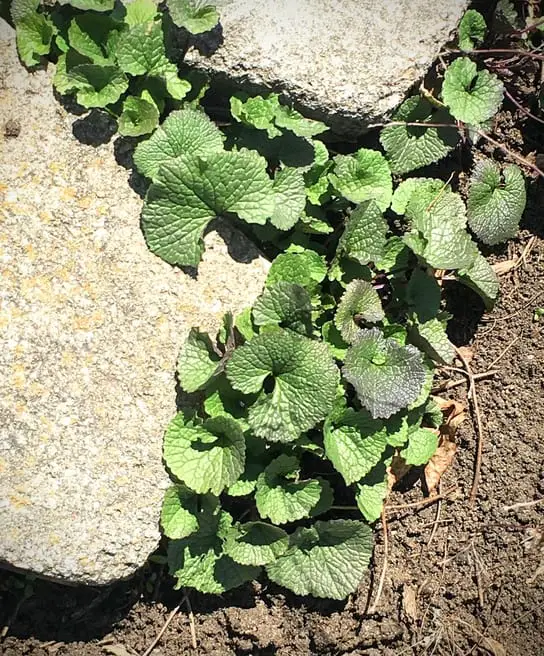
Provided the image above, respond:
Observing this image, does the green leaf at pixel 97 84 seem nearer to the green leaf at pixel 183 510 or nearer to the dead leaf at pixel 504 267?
the green leaf at pixel 183 510

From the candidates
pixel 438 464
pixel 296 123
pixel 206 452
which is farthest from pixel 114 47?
pixel 438 464

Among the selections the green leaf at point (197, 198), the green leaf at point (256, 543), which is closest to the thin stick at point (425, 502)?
the green leaf at point (256, 543)

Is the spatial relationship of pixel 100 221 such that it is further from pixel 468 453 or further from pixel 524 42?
pixel 524 42

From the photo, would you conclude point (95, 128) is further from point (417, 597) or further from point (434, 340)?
point (417, 597)

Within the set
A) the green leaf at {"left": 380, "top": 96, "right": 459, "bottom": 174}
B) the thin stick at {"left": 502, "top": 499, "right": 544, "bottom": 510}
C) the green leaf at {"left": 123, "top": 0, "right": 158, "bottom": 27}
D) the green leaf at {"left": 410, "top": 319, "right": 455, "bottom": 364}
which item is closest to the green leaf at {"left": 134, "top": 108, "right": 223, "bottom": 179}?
the green leaf at {"left": 123, "top": 0, "right": 158, "bottom": 27}

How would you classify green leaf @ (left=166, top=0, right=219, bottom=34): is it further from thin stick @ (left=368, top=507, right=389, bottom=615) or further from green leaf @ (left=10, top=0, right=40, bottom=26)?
thin stick @ (left=368, top=507, right=389, bottom=615)
